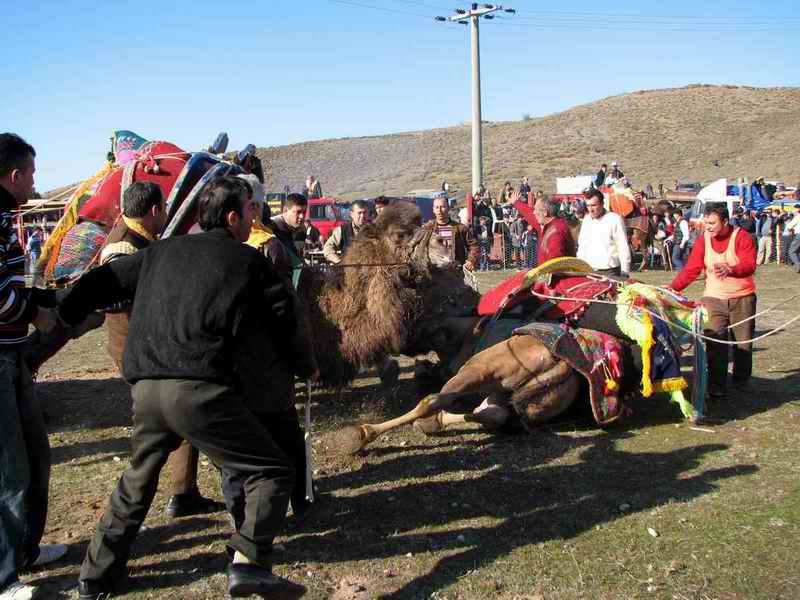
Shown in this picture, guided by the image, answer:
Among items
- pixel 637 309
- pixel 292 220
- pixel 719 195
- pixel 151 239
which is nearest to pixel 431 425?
pixel 637 309

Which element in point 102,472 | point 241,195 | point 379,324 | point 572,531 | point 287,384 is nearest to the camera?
point 241,195

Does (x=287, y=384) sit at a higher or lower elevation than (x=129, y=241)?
lower

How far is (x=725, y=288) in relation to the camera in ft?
21.8

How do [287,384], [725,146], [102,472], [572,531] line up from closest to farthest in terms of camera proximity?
[287,384]
[572,531]
[102,472]
[725,146]

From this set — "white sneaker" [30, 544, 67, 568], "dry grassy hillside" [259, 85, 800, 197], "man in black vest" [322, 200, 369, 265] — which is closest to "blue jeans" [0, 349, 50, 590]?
"white sneaker" [30, 544, 67, 568]

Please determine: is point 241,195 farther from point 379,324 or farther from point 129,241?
point 379,324

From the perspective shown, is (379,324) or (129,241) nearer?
(129,241)

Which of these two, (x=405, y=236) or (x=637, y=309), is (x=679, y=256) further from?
(x=405, y=236)

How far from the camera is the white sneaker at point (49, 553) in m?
3.69

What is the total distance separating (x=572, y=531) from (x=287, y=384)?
1.71m

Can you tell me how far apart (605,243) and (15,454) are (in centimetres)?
605

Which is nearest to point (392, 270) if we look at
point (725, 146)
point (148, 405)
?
point (148, 405)

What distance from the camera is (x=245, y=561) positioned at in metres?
3.05

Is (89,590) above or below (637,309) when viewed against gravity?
below
